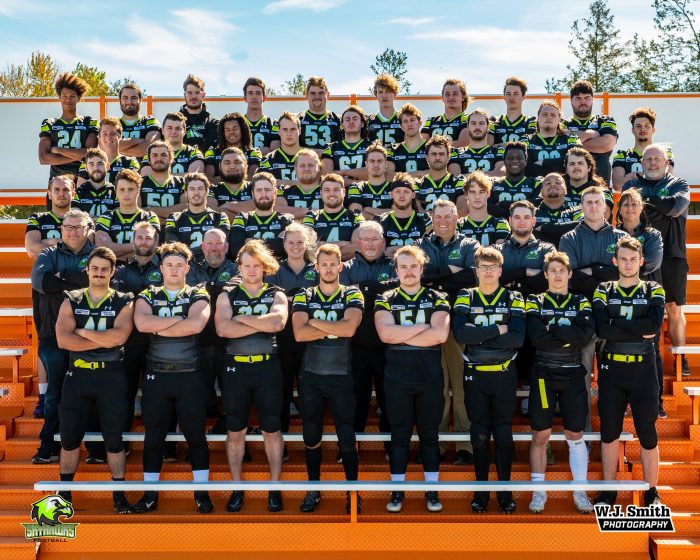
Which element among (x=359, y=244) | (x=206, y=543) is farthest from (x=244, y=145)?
(x=206, y=543)

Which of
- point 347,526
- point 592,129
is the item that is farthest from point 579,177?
point 347,526

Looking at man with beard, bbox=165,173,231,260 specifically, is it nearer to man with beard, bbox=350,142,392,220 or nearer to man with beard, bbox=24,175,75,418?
man with beard, bbox=24,175,75,418

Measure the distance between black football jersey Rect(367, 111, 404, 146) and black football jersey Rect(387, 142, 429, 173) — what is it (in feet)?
1.54

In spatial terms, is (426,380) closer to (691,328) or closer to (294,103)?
(691,328)

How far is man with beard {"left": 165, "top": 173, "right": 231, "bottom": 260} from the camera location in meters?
6.46

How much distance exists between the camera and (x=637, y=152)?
7555mm

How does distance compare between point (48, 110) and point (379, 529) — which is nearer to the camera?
point (379, 529)

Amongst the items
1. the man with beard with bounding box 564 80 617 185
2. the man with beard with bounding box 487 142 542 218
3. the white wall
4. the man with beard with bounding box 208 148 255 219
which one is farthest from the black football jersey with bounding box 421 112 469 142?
the white wall

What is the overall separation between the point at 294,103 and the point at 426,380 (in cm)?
733

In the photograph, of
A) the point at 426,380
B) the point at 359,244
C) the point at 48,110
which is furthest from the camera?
the point at 48,110

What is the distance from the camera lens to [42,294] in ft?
19.9

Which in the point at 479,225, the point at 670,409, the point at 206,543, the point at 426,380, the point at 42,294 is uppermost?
the point at 479,225

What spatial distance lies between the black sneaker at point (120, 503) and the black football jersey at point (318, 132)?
176 inches

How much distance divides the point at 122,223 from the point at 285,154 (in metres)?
2.17
